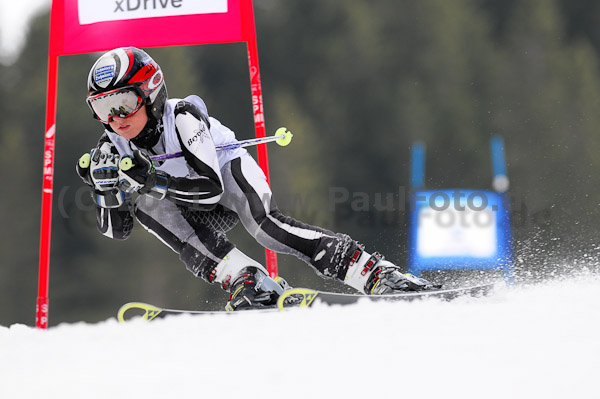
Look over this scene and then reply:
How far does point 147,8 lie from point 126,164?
1.26 meters

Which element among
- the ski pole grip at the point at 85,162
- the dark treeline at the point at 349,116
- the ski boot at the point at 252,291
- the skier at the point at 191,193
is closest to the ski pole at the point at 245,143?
the skier at the point at 191,193

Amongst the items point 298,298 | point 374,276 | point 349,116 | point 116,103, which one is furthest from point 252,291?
point 349,116

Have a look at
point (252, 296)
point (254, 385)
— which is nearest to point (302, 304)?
point (252, 296)

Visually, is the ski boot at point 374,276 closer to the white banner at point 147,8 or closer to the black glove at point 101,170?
the black glove at point 101,170

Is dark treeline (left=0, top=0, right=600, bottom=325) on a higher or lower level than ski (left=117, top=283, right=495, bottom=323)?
higher

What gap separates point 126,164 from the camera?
3074 mm

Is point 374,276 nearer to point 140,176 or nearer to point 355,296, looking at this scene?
point 355,296

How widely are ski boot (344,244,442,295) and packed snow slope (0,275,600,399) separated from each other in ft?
1.07

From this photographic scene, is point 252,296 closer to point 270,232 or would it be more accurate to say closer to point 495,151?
point 270,232

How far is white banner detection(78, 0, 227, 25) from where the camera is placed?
13.0 feet

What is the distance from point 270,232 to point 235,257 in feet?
0.65

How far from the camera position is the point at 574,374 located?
207 cm

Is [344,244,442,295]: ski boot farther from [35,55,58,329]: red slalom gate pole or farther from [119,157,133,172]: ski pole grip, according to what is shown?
[35,55,58,329]: red slalom gate pole

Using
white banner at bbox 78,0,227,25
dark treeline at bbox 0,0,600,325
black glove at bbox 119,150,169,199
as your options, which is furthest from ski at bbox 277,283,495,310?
dark treeline at bbox 0,0,600,325
